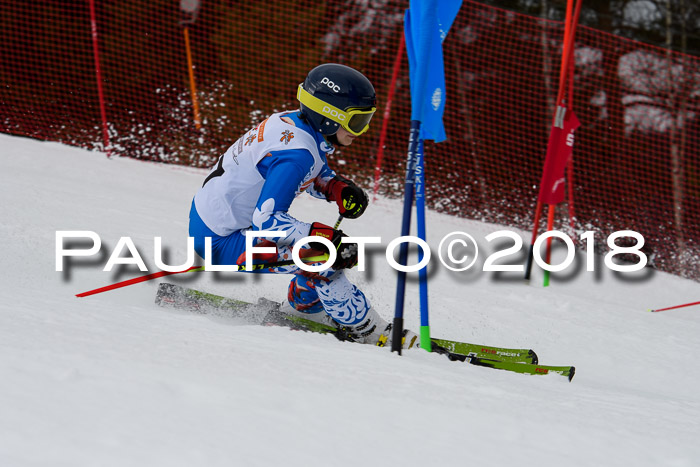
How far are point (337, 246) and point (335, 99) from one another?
0.65 meters

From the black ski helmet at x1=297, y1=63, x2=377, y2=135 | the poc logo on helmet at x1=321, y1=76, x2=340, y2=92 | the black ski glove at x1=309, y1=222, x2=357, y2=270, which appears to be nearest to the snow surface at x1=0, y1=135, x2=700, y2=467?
the black ski glove at x1=309, y1=222, x2=357, y2=270

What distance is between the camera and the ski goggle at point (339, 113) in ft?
9.70

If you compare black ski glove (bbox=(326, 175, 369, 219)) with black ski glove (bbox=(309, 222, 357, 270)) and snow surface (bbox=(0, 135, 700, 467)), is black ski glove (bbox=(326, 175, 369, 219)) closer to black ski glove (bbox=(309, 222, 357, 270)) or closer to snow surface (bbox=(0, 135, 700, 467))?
black ski glove (bbox=(309, 222, 357, 270))

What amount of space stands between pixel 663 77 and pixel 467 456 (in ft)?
37.2

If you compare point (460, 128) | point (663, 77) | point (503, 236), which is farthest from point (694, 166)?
point (503, 236)

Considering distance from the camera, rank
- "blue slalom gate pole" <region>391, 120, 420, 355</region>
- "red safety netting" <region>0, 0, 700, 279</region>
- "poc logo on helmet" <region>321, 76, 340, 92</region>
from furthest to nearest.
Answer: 1. "red safety netting" <region>0, 0, 700, 279</region>
2. "poc logo on helmet" <region>321, 76, 340, 92</region>
3. "blue slalom gate pole" <region>391, 120, 420, 355</region>

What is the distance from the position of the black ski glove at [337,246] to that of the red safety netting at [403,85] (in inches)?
256

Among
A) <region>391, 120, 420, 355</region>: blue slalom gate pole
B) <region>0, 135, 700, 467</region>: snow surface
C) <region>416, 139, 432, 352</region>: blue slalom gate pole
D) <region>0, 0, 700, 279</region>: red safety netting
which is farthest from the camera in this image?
<region>0, 0, 700, 279</region>: red safety netting

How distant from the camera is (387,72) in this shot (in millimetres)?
10656

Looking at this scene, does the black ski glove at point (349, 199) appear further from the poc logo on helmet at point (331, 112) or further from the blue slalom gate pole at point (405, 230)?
the blue slalom gate pole at point (405, 230)

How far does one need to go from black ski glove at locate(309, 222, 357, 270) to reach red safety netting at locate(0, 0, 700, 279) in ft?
21.3

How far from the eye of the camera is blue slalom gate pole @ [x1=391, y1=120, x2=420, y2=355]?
8.41 feet

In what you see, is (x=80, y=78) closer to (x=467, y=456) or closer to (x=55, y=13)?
(x=55, y=13)

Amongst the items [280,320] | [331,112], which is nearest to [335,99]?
[331,112]
